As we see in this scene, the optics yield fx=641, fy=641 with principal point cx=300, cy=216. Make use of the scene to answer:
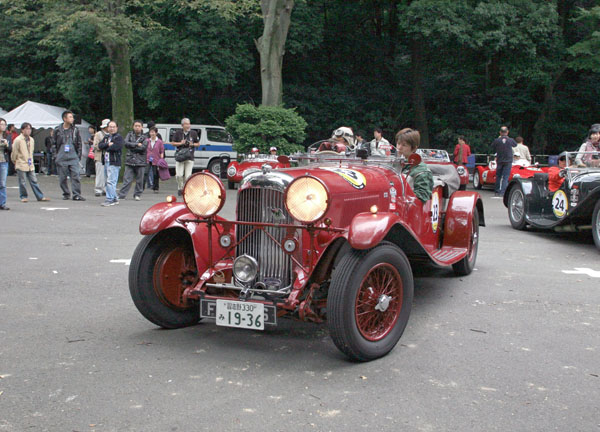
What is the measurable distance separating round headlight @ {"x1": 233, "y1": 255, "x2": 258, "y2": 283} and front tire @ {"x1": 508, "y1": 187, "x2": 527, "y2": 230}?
743 cm

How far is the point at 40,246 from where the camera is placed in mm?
8625

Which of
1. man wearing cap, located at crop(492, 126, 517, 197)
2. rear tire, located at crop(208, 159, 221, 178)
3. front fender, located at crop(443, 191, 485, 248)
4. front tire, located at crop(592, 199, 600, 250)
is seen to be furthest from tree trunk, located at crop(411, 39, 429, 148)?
front fender, located at crop(443, 191, 485, 248)

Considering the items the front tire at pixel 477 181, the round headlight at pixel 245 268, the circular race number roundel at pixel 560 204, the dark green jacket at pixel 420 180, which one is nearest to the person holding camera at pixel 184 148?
the circular race number roundel at pixel 560 204

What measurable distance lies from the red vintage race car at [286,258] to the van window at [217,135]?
2007 cm

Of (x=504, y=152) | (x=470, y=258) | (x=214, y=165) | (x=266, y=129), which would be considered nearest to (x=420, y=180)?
(x=470, y=258)

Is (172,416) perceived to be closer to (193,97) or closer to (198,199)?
(198,199)

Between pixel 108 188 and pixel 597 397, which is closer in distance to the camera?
Result: pixel 597 397

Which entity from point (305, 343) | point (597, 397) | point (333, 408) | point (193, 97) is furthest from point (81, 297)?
point (193, 97)

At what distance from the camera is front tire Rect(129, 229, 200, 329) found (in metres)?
4.82

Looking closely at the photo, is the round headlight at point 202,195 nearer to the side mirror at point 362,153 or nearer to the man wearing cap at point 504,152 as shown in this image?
the side mirror at point 362,153

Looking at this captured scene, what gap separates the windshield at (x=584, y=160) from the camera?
9625mm

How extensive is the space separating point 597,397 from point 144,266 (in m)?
3.18

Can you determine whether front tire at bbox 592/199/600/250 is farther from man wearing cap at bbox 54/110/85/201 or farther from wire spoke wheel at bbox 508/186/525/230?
man wearing cap at bbox 54/110/85/201

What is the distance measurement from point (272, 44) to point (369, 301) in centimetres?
1691
